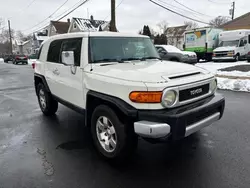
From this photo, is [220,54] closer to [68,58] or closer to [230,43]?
[230,43]

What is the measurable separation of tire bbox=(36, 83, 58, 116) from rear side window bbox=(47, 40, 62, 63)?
0.89 metres

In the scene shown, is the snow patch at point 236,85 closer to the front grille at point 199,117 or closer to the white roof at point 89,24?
the front grille at point 199,117

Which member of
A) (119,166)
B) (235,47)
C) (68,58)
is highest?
(235,47)

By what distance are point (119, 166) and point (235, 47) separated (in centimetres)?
2001

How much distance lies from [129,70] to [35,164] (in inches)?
78.3

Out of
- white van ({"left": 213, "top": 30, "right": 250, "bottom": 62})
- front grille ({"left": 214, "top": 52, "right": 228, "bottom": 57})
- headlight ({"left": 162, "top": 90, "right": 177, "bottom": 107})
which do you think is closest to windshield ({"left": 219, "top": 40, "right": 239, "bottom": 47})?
white van ({"left": 213, "top": 30, "right": 250, "bottom": 62})

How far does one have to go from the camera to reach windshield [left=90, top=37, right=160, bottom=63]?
12.7 feet

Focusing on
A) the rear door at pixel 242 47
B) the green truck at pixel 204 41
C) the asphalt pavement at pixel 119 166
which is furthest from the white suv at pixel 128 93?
the green truck at pixel 204 41

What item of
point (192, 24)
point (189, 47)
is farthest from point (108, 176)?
point (192, 24)

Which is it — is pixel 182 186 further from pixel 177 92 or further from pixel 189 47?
pixel 189 47

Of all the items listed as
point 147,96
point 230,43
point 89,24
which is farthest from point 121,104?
Answer: point 89,24

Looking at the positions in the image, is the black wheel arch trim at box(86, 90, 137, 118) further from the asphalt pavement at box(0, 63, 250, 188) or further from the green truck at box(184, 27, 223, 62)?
the green truck at box(184, 27, 223, 62)

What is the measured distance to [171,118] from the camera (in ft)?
8.98

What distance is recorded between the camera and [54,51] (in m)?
5.00
